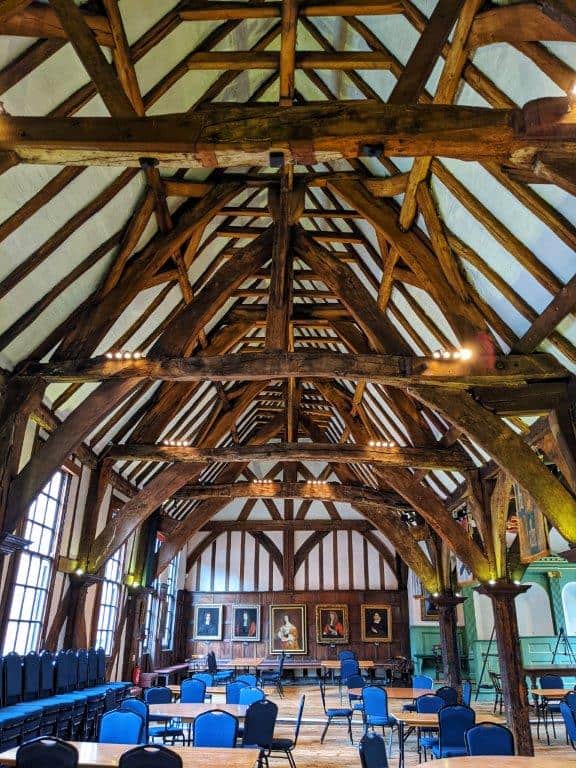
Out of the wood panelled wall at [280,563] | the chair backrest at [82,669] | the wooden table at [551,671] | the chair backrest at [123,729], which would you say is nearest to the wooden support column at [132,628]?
the chair backrest at [82,669]

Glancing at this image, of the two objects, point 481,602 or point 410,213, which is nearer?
point 410,213

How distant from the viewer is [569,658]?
14.3m

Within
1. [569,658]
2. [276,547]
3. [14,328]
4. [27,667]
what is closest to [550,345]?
[14,328]

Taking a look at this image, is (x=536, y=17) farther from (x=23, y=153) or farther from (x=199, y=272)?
(x=199, y=272)

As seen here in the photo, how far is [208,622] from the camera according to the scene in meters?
18.4

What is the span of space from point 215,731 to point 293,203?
6262mm

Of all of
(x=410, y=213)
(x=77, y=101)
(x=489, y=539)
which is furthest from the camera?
(x=489, y=539)

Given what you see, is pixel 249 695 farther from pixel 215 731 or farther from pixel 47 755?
pixel 47 755

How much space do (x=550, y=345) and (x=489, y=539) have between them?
4.13 metres

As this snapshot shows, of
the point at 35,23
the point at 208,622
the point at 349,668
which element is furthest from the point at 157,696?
the point at 208,622

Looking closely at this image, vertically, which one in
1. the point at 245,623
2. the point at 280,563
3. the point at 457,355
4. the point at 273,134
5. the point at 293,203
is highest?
the point at 293,203

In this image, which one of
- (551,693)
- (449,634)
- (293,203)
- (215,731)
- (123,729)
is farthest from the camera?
(449,634)

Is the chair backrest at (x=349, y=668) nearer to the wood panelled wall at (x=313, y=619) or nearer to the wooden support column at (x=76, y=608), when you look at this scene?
the wood panelled wall at (x=313, y=619)

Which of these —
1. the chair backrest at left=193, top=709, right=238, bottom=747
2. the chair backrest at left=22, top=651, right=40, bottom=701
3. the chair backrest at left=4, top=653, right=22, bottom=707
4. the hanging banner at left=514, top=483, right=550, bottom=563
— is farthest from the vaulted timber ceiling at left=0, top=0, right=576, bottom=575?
the chair backrest at left=193, top=709, right=238, bottom=747
